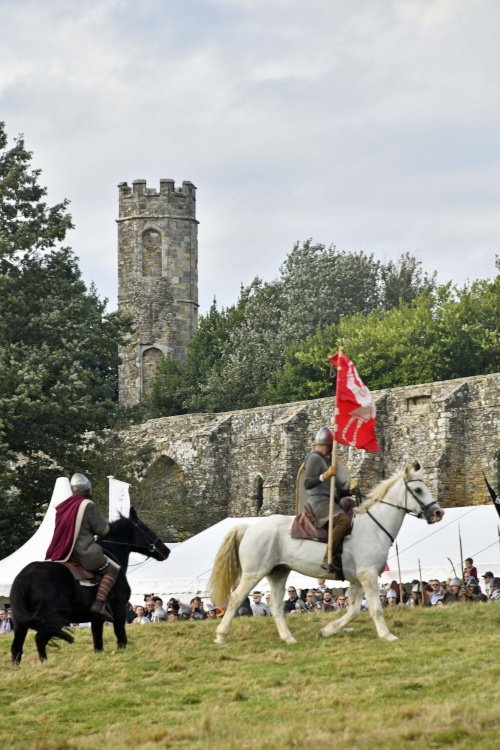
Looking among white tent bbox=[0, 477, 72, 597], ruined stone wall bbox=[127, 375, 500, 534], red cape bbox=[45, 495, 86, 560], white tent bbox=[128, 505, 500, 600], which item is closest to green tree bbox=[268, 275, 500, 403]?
ruined stone wall bbox=[127, 375, 500, 534]

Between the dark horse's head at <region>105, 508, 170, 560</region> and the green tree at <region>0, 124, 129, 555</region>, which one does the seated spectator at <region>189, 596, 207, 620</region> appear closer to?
the dark horse's head at <region>105, 508, 170, 560</region>

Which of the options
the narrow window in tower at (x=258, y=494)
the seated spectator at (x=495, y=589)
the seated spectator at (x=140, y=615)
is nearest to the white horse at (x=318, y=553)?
the seated spectator at (x=495, y=589)

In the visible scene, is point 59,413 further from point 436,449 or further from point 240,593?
point 240,593

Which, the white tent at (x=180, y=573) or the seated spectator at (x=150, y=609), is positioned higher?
the white tent at (x=180, y=573)

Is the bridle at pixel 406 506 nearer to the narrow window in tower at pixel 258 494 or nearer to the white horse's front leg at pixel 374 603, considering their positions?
the white horse's front leg at pixel 374 603

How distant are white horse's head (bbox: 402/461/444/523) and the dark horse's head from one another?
280 centimetres

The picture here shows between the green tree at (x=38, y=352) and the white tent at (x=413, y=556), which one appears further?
the green tree at (x=38, y=352)

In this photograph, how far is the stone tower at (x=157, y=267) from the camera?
78.2 meters

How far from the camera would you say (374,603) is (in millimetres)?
15852

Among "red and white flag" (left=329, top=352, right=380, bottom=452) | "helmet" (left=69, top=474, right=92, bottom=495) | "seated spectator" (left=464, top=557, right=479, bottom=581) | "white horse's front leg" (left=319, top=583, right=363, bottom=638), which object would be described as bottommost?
"white horse's front leg" (left=319, top=583, right=363, bottom=638)

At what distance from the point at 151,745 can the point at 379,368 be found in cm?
4966

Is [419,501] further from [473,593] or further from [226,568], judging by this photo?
[473,593]

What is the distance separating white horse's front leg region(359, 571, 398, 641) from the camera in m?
15.8

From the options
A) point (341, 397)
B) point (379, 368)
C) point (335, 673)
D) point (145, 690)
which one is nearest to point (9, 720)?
point (145, 690)
